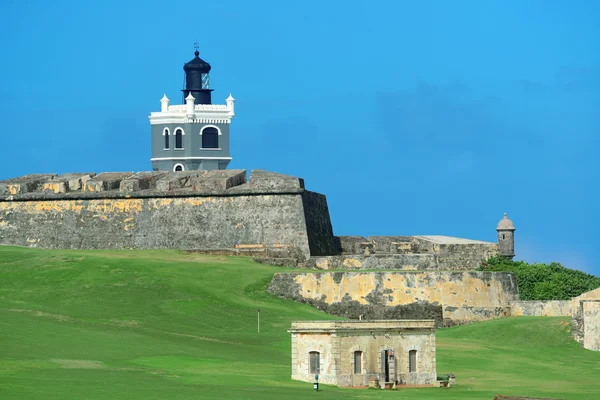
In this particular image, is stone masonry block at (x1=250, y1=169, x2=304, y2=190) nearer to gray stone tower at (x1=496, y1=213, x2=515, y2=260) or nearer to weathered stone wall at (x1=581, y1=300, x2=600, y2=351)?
gray stone tower at (x1=496, y1=213, x2=515, y2=260)

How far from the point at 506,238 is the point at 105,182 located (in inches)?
832

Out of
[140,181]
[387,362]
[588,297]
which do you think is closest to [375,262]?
[588,297]

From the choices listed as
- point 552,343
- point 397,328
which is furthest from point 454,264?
point 397,328

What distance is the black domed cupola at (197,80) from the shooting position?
115000 mm

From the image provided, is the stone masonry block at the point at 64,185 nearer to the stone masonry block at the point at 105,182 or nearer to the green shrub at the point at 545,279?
the stone masonry block at the point at 105,182

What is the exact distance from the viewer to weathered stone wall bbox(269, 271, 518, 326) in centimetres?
6234

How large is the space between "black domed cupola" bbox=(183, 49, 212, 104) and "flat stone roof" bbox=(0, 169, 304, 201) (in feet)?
124

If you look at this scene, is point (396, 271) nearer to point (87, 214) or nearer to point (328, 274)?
point (328, 274)

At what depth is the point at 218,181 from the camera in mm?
72438

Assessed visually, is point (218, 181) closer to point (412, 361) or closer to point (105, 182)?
point (105, 182)

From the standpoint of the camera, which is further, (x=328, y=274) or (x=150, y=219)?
(x=150, y=219)

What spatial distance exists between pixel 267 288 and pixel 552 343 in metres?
12.9

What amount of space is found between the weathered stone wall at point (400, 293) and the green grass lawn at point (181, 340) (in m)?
1.16

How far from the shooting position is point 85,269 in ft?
206
